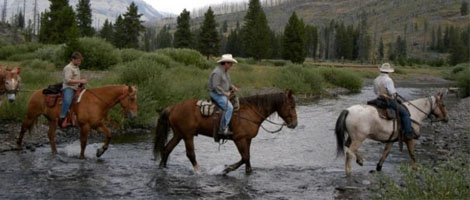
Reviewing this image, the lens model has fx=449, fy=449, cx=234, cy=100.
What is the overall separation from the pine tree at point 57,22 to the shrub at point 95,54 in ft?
61.0

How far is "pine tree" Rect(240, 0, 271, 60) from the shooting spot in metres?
70.4

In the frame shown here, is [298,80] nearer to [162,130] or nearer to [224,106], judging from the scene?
[162,130]

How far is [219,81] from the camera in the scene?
1052 centimetres

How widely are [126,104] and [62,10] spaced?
44.6 m

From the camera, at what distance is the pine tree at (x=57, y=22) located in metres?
52.0

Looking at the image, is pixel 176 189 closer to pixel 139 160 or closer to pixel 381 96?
pixel 139 160

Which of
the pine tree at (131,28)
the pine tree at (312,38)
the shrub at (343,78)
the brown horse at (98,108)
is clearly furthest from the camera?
the pine tree at (312,38)

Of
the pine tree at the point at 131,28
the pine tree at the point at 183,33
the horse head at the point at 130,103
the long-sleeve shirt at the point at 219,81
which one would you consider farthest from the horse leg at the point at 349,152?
the pine tree at the point at 183,33

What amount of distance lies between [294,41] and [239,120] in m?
62.8

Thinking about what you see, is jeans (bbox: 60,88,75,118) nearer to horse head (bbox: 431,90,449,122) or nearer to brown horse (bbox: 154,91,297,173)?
brown horse (bbox: 154,91,297,173)

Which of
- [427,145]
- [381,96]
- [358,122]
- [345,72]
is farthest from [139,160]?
[345,72]

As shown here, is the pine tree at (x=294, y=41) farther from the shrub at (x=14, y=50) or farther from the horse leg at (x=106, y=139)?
the horse leg at (x=106, y=139)

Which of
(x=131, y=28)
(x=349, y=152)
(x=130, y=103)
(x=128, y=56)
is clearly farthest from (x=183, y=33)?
(x=349, y=152)

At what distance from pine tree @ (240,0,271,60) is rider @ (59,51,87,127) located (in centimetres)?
5926
